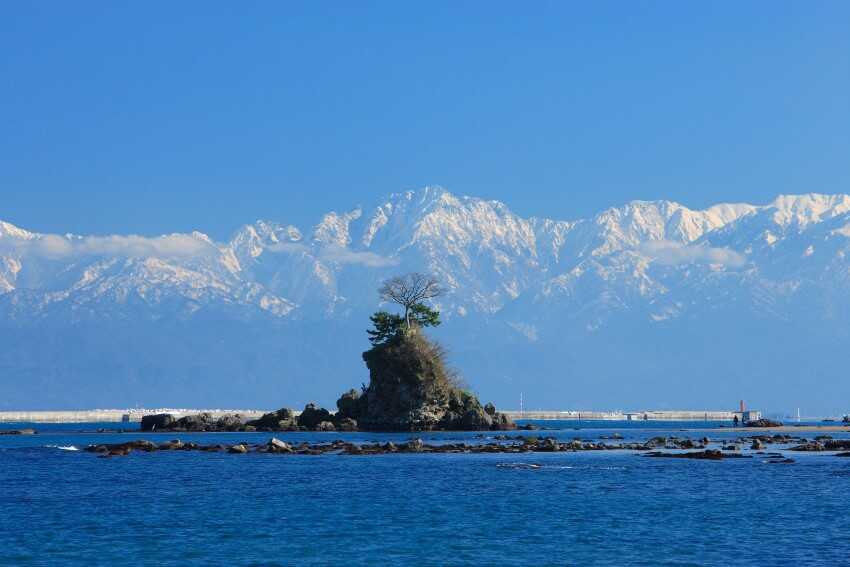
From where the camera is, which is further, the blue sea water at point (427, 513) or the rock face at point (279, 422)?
the rock face at point (279, 422)

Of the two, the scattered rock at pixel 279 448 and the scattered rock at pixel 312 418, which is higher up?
the scattered rock at pixel 312 418

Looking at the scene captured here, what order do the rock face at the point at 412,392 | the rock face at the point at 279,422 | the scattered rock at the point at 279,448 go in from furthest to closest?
the rock face at the point at 279,422 < the rock face at the point at 412,392 < the scattered rock at the point at 279,448

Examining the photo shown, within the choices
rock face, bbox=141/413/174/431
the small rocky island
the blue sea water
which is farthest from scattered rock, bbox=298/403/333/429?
the blue sea water

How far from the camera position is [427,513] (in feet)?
193

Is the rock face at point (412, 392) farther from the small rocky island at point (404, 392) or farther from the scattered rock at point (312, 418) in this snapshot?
the scattered rock at point (312, 418)

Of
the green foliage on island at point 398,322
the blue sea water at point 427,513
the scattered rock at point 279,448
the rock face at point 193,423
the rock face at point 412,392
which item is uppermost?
the green foliage on island at point 398,322

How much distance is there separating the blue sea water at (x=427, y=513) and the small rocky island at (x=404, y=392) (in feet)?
206

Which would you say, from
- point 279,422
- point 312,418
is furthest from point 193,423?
point 312,418

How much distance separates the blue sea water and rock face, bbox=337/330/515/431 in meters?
62.4

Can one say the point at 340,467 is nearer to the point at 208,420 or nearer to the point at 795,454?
the point at 795,454

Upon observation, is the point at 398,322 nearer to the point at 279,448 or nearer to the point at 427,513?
the point at 279,448

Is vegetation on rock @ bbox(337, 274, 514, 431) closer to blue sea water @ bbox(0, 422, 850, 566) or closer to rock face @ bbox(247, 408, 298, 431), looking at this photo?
rock face @ bbox(247, 408, 298, 431)

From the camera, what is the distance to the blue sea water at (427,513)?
4612cm

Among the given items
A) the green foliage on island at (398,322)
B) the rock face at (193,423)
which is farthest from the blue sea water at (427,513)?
the rock face at (193,423)
